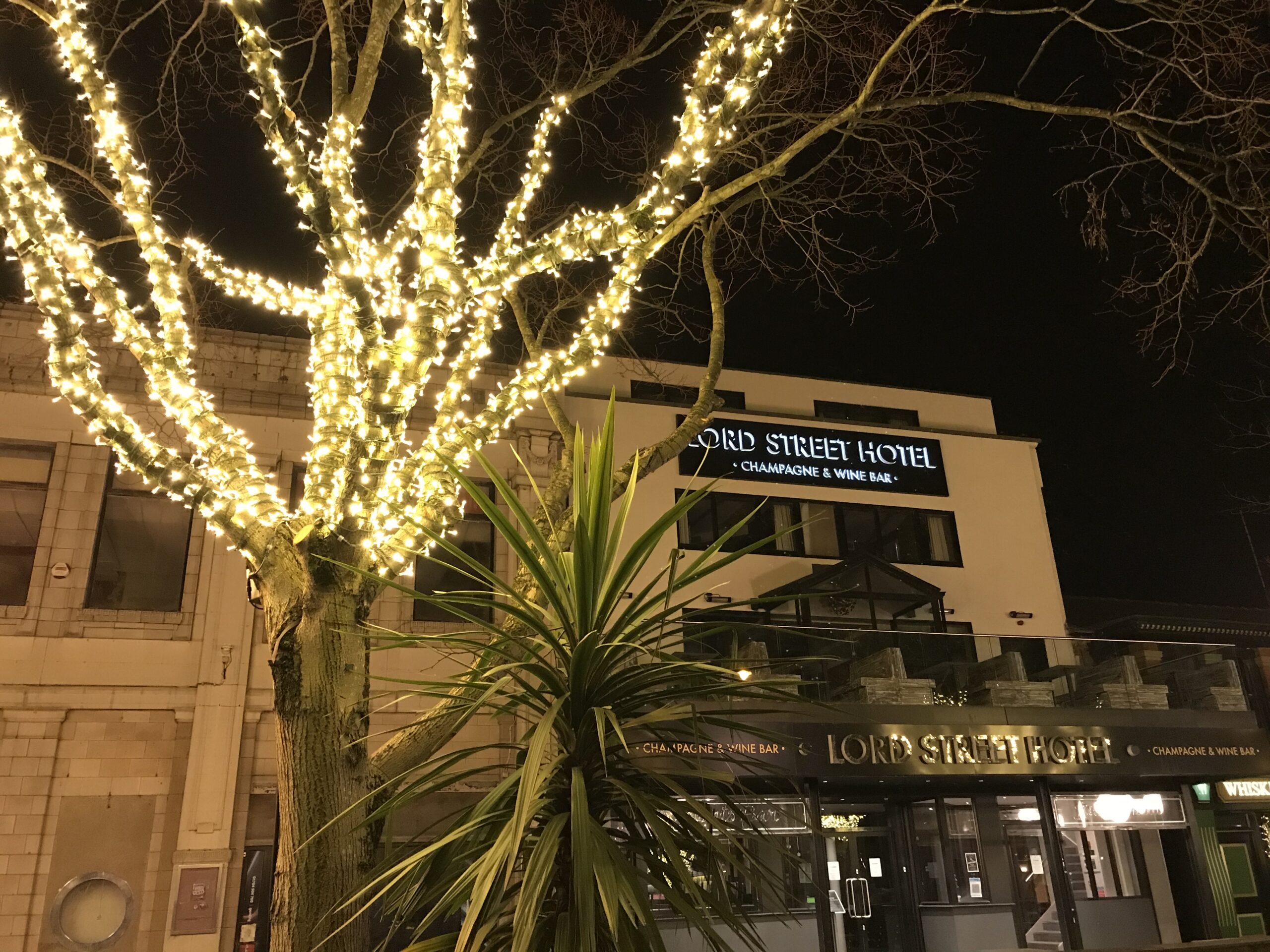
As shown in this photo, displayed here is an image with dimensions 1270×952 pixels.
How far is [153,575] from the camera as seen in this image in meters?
11.0

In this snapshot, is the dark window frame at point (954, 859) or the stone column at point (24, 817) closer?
the stone column at point (24, 817)

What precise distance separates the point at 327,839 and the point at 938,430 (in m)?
15.0

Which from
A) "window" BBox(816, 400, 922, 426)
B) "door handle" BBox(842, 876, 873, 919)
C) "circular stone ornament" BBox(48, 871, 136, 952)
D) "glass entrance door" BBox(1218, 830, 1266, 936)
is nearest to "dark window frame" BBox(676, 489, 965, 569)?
"window" BBox(816, 400, 922, 426)

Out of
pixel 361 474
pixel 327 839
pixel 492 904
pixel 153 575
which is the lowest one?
pixel 492 904

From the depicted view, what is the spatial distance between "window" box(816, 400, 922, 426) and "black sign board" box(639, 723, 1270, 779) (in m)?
6.44

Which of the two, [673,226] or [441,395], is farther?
[673,226]

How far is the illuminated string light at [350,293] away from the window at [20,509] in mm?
6704

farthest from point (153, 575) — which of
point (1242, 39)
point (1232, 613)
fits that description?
point (1232, 613)

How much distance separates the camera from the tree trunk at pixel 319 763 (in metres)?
3.46

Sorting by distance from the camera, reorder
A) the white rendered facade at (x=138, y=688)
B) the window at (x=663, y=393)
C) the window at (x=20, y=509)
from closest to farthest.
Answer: the white rendered facade at (x=138, y=688) → the window at (x=20, y=509) → the window at (x=663, y=393)

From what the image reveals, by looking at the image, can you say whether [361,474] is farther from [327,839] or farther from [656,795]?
[656,795]

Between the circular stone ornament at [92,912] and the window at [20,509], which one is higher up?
the window at [20,509]

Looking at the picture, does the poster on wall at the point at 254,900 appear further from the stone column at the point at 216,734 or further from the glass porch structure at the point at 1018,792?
the glass porch structure at the point at 1018,792

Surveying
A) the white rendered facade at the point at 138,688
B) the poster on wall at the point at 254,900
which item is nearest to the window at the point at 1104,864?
the white rendered facade at the point at 138,688
